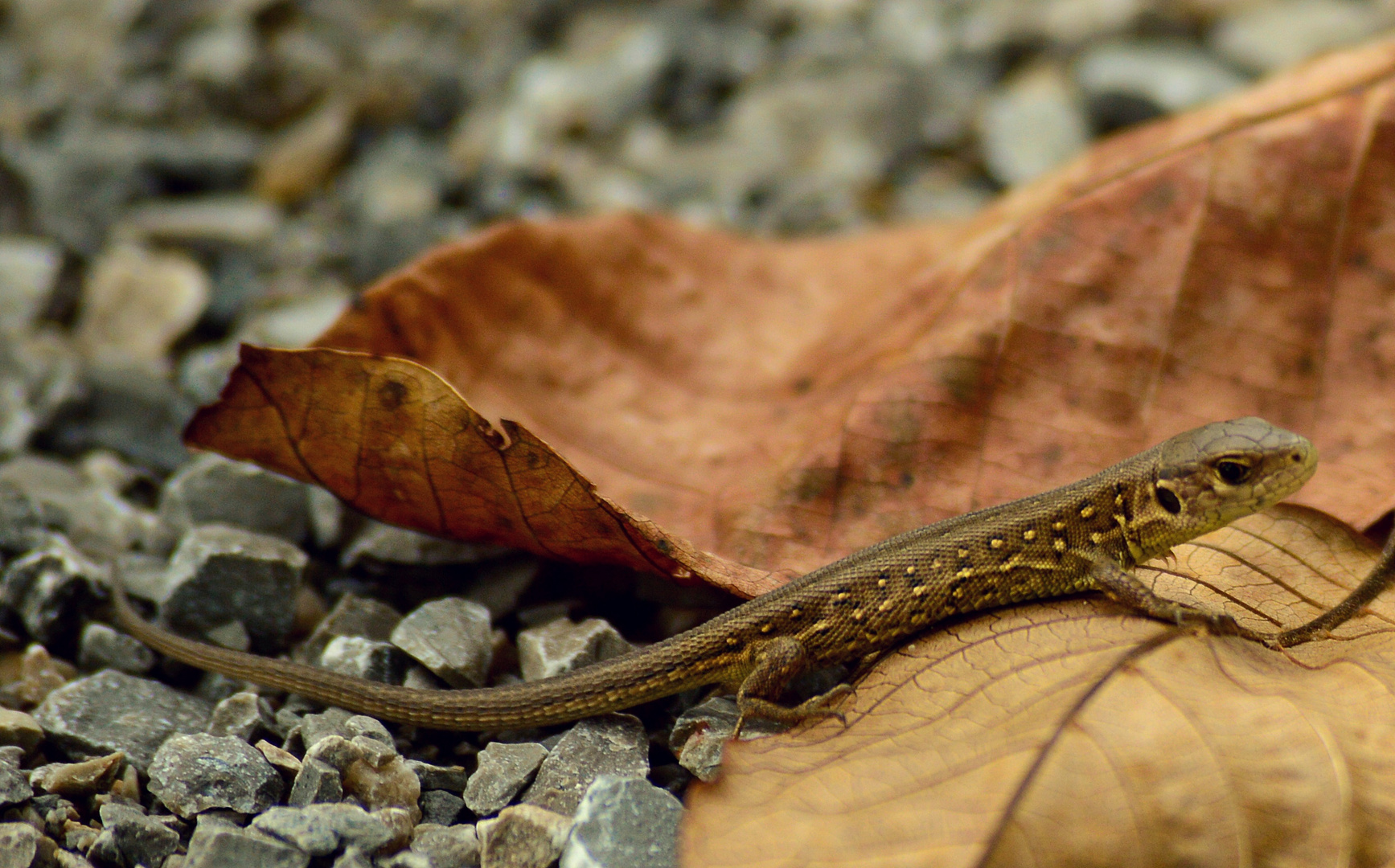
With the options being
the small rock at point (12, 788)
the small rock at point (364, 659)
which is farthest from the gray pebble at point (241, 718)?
the small rock at point (12, 788)

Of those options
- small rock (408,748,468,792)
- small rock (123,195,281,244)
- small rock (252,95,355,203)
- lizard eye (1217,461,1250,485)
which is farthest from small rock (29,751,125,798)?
small rock (252,95,355,203)

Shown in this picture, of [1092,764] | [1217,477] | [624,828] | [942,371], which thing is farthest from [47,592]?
[1217,477]

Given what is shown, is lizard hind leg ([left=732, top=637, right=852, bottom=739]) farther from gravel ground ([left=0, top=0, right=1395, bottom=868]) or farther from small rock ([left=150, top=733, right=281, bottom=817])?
small rock ([left=150, top=733, right=281, bottom=817])

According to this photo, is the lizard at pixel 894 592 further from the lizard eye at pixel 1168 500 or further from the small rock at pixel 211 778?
the small rock at pixel 211 778

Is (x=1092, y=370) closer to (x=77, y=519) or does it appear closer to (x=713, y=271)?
(x=713, y=271)

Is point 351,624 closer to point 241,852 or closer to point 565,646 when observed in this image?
point 565,646

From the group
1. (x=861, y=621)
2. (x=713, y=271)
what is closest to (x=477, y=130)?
(x=713, y=271)
